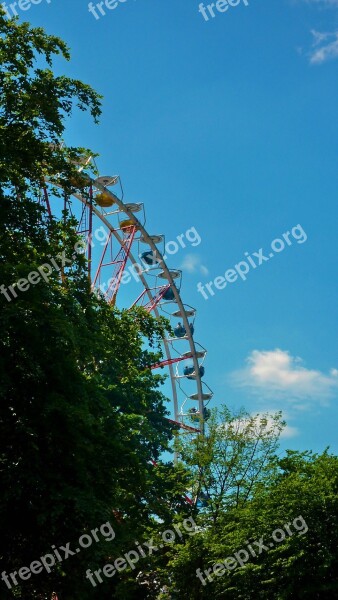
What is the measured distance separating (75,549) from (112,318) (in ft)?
24.7

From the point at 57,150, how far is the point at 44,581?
10.4 metres

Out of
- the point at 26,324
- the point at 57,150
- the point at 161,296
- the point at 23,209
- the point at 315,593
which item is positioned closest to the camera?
the point at 26,324

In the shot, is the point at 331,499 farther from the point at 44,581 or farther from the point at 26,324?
the point at 26,324

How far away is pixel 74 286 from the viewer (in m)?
19.2

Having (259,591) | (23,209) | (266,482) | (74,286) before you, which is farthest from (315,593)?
(23,209)

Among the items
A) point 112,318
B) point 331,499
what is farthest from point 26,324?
point 331,499

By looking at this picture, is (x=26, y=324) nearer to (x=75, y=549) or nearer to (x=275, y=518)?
(x=75, y=549)

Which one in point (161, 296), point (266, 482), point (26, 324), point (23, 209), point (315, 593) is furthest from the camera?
point (161, 296)

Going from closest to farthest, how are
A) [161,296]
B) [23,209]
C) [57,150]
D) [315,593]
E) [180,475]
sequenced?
[23,209]
[57,150]
[315,593]
[180,475]
[161,296]

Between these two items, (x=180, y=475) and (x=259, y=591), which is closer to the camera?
(x=259, y=591)

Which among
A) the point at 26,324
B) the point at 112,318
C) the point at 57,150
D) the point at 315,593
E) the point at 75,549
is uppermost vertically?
the point at 57,150

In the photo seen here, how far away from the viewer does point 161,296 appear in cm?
4112

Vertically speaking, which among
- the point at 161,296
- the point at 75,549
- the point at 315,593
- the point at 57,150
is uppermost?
the point at 161,296

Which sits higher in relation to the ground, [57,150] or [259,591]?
[57,150]
